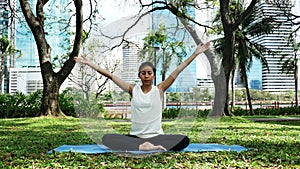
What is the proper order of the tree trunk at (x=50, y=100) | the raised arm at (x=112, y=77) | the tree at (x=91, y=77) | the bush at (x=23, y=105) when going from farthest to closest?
the bush at (x=23, y=105)
the tree trunk at (x=50, y=100)
the tree at (x=91, y=77)
the raised arm at (x=112, y=77)

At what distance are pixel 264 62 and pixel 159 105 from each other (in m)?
19.0

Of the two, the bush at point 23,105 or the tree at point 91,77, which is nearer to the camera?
the tree at point 91,77

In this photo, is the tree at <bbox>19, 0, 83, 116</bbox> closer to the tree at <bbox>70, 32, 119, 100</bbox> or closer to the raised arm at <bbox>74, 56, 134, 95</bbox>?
the tree at <bbox>70, 32, 119, 100</bbox>

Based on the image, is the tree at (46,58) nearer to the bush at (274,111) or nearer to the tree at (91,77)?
the tree at (91,77)

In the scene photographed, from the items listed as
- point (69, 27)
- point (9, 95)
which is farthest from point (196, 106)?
point (9, 95)

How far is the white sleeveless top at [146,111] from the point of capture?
162 inches

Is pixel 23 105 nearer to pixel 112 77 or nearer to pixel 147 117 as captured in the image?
pixel 112 77

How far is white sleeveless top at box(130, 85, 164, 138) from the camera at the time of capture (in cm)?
411

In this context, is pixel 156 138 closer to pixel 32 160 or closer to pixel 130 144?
pixel 130 144

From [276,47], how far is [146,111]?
21.3 m

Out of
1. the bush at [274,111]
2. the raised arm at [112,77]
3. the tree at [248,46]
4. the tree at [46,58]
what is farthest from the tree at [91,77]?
the bush at [274,111]

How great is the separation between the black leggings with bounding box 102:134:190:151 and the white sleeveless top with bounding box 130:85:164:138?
0.07m

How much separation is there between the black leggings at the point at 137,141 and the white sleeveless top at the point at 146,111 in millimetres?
67

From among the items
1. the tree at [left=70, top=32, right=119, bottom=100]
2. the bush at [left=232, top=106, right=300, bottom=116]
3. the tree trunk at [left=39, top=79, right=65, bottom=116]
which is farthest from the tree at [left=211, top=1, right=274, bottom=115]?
the tree at [left=70, top=32, right=119, bottom=100]
